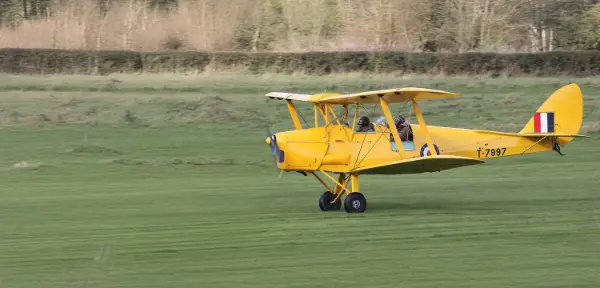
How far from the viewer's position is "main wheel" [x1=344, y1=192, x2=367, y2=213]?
53.7 ft

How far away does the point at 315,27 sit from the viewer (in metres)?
46.9

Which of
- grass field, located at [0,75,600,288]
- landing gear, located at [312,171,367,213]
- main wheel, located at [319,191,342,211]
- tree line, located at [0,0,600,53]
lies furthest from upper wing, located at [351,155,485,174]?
tree line, located at [0,0,600,53]

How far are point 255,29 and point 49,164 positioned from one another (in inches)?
971

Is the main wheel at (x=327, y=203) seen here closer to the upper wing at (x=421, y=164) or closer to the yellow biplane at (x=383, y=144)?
the yellow biplane at (x=383, y=144)

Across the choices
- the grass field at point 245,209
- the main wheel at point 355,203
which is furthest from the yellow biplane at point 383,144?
the grass field at point 245,209

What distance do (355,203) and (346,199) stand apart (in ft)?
0.48

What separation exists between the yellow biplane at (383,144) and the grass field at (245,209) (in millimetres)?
667

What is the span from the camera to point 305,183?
21078 millimetres

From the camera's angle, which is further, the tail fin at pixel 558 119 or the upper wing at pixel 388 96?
the tail fin at pixel 558 119

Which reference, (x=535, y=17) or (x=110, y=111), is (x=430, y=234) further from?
(x=535, y=17)

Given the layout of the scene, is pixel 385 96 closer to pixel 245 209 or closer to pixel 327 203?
pixel 327 203

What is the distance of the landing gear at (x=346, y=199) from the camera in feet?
53.7

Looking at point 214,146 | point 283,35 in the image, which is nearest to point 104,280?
point 214,146

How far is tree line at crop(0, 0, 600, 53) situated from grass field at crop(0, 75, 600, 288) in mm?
11617
